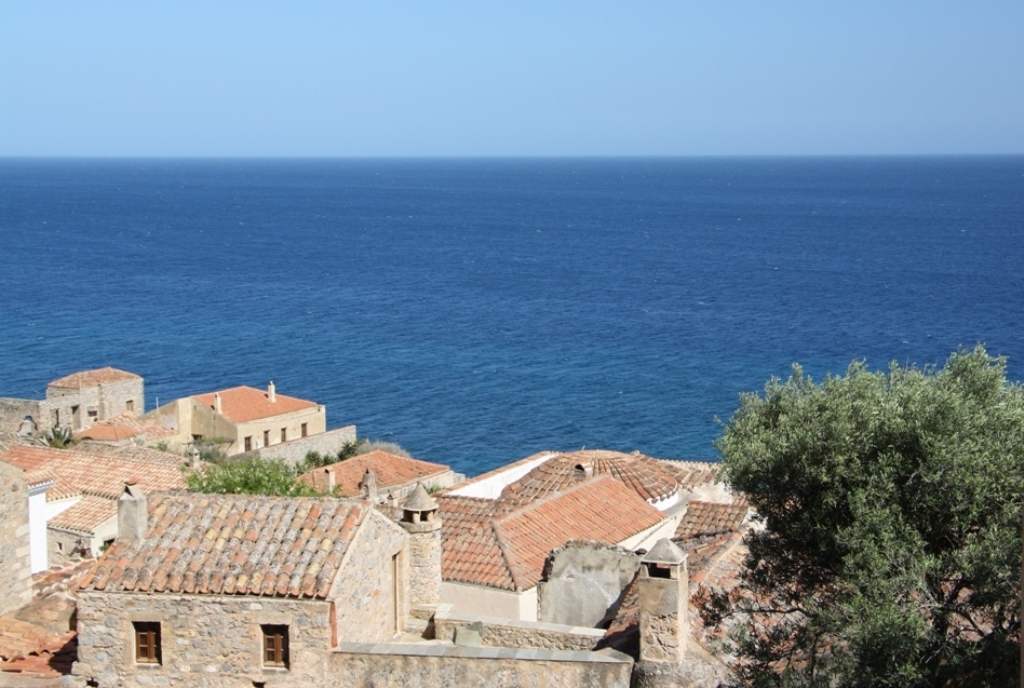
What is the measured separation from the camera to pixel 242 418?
51.2 m

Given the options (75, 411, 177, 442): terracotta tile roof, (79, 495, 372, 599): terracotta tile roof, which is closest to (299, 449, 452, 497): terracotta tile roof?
(75, 411, 177, 442): terracotta tile roof

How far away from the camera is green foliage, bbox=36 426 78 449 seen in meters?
43.0

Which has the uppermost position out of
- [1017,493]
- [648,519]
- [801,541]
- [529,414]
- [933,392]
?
[933,392]

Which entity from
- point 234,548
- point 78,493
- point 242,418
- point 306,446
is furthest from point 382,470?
point 234,548

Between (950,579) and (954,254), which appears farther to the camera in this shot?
(954,254)

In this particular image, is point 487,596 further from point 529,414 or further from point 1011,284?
point 1011,284

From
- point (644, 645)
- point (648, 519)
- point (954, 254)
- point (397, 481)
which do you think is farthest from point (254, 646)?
point (954, 254)

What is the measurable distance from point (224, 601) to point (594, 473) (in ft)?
50.3

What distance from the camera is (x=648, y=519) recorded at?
80.6ft

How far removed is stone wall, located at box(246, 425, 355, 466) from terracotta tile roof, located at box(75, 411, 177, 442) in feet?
11.8

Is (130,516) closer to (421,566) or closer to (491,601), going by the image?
(421,566)

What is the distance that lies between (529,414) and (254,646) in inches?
2037

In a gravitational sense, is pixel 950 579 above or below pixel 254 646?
above

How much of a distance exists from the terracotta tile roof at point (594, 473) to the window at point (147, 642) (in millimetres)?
13535
